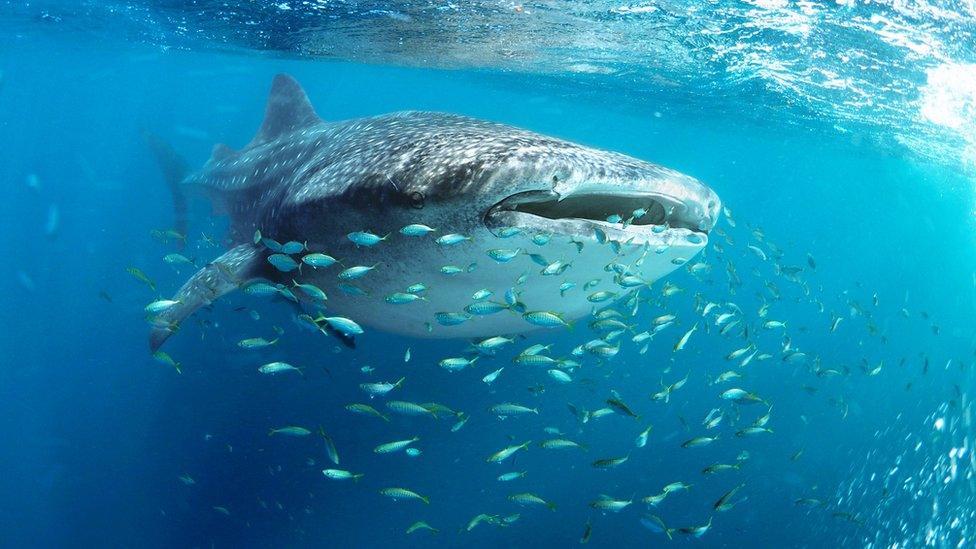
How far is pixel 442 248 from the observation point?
11.7 ft

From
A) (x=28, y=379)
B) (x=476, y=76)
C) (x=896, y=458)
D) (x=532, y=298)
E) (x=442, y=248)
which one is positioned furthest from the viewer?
(x=476, y=76)

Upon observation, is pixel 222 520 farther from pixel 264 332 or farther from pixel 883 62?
pixel 883 62

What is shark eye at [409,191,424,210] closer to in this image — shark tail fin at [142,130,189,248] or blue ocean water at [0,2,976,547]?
blue ocean water at [0,2,976,547]

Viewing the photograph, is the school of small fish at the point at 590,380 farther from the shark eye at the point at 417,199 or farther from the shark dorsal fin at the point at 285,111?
the shark dorsal fin at the point at 285,111

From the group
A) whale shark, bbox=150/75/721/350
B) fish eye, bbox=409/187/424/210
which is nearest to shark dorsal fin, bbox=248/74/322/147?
whale shark, bbox=150/75/721/350

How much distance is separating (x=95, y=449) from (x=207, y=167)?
28.2 feet

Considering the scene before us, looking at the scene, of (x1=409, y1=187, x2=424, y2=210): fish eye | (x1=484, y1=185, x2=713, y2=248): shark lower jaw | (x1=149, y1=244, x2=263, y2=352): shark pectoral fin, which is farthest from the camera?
(x1=149, y1=244, x2=263, y2=352): shark pectoral fin

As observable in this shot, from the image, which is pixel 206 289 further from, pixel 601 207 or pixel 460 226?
pixel 601 207

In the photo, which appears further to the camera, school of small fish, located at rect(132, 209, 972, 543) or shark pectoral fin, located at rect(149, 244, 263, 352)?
shark pectoral fin, located at rect(149, 244, 263, 352)

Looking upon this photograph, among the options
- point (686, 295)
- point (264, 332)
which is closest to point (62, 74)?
point (264, 332)

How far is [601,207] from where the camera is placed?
366cm

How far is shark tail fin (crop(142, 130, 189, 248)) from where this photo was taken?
11930 millimetres

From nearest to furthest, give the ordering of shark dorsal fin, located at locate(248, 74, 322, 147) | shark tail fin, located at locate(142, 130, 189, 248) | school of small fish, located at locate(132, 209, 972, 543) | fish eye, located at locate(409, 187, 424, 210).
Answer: fish eye, located at locate(409, 187, 424, 210), school of small fish, located at locate(132, 209, 972, 543), shark dorsal fin, located at locate(248, 74, 322, 147), shark tail fin, located at locate(142, 130, 189, 248)

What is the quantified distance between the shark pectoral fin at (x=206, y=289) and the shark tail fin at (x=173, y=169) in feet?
26.7
